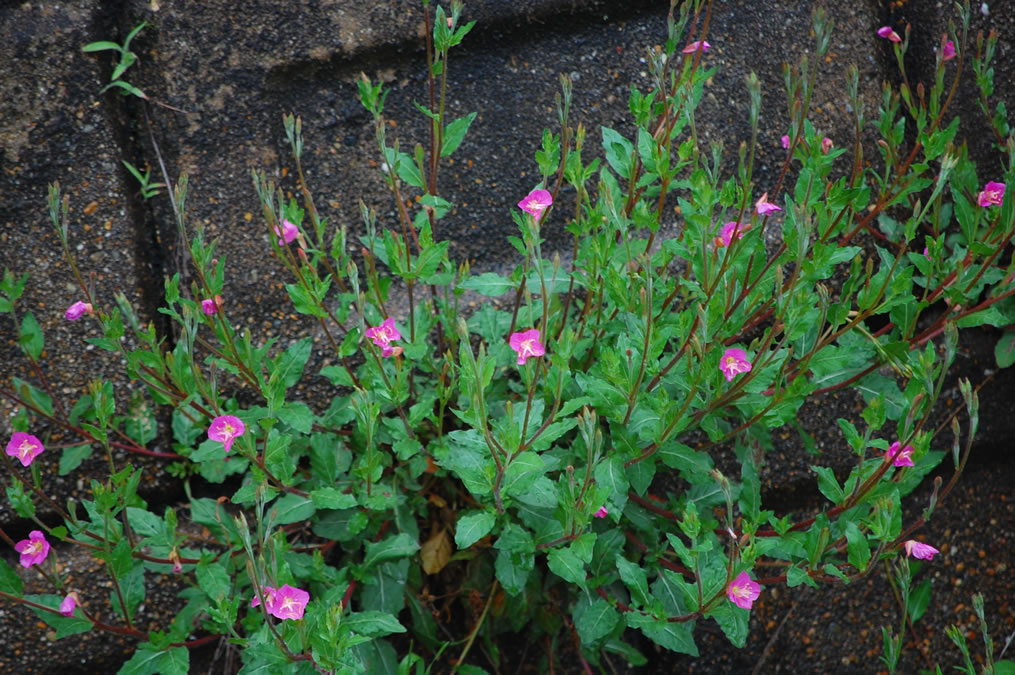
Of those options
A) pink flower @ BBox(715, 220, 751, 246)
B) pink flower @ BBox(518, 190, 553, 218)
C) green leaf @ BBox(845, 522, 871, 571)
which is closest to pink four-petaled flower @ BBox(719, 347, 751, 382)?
pink flower @ BBox(715, 220, 751, 246)

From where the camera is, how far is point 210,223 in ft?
7.18

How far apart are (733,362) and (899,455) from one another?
1.06 feet

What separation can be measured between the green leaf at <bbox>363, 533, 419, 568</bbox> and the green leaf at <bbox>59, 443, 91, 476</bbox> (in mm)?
692

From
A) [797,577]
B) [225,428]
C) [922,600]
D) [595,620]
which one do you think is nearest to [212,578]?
[225,428]

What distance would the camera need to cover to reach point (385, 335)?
1.72m

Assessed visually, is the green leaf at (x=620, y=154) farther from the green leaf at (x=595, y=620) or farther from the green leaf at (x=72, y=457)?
the green leaf at (x=72, y=457)

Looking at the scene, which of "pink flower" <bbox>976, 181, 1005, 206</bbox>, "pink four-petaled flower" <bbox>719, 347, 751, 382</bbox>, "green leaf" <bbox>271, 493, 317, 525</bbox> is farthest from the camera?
"pink flower" <bbox>976, 181, 1005, 206</bbox>

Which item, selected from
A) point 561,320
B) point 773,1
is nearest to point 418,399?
point 561,320

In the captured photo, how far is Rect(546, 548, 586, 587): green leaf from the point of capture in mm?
1563

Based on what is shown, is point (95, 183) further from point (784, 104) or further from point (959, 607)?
point (959, 607)

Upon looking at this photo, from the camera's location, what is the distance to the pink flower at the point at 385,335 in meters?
1.71

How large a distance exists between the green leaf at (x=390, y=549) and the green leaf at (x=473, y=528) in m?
0.22

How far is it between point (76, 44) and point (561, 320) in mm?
1348

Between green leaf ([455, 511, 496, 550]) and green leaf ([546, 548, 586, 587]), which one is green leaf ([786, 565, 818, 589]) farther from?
green leaf ([455, 511, 496, 550])
